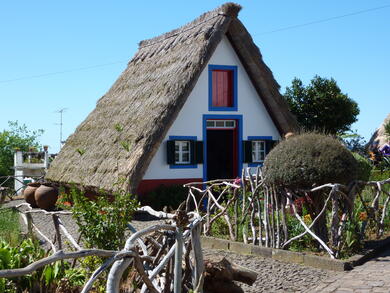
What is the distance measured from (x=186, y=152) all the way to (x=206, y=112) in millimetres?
1208

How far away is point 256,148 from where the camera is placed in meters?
15.2

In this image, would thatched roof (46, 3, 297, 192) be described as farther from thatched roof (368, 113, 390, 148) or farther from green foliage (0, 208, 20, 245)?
thatched roof (368, 113, 390, 148)

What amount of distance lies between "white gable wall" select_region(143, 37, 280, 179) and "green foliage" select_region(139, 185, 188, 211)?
0.54 metres

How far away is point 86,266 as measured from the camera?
4809 millimetres

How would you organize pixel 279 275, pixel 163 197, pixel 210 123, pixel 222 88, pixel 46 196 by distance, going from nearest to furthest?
pixel 279 275 → pixel 163 197 → pixel 46 196 → pixel 210 123 → pixel 222 88

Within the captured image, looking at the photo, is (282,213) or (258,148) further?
(258,148)

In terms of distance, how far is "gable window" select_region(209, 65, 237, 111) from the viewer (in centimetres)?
1438

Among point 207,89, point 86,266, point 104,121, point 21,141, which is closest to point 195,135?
point 207,89

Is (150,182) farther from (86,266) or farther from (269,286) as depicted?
(86,266)

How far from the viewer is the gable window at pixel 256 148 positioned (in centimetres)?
Result: 1480

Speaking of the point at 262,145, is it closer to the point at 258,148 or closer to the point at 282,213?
the point at 258,148

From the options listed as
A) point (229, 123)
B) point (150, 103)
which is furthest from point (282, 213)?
point (229, 123)

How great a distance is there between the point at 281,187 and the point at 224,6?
7623 mm

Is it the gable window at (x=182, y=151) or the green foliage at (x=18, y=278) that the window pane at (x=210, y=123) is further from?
the green foliage at (x=18, y=278)
